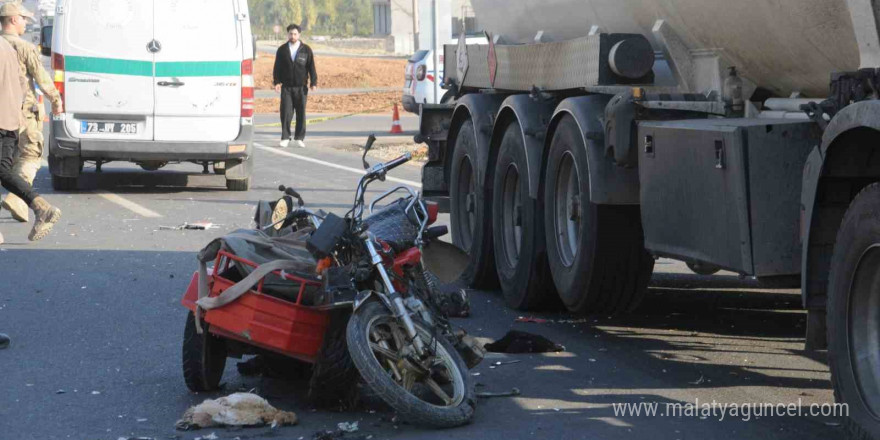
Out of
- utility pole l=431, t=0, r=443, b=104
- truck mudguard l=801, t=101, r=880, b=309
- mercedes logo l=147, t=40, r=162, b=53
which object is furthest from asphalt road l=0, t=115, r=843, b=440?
utility pole l=431, t=0, r=443, b=104

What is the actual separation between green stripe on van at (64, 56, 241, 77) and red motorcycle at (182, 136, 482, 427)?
9205mm

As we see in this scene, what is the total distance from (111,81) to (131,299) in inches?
259

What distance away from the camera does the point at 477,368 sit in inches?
280

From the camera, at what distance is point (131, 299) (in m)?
9.41

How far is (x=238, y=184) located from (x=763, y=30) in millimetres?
10772

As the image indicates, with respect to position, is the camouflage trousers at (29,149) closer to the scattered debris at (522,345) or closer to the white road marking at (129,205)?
the white road marking at (129,205)

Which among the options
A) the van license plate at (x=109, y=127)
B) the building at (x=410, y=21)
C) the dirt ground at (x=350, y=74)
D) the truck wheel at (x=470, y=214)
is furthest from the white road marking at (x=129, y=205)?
the dirt ground at (x=350, y=74)

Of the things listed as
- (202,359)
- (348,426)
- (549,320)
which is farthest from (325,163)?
(348,426)

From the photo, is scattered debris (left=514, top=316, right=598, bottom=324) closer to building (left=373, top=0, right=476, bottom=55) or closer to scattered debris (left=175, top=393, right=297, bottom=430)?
scattered debris (left=175, top=393, right=297, bottom=430)

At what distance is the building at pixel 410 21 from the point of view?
20.2 meters

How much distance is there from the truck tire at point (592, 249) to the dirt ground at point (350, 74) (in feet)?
131

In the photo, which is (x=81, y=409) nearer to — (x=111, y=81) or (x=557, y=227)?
(x=557, y=227)

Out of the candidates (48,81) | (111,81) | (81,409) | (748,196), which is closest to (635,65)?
(748,196)

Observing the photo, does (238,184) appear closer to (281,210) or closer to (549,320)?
(549,320)
